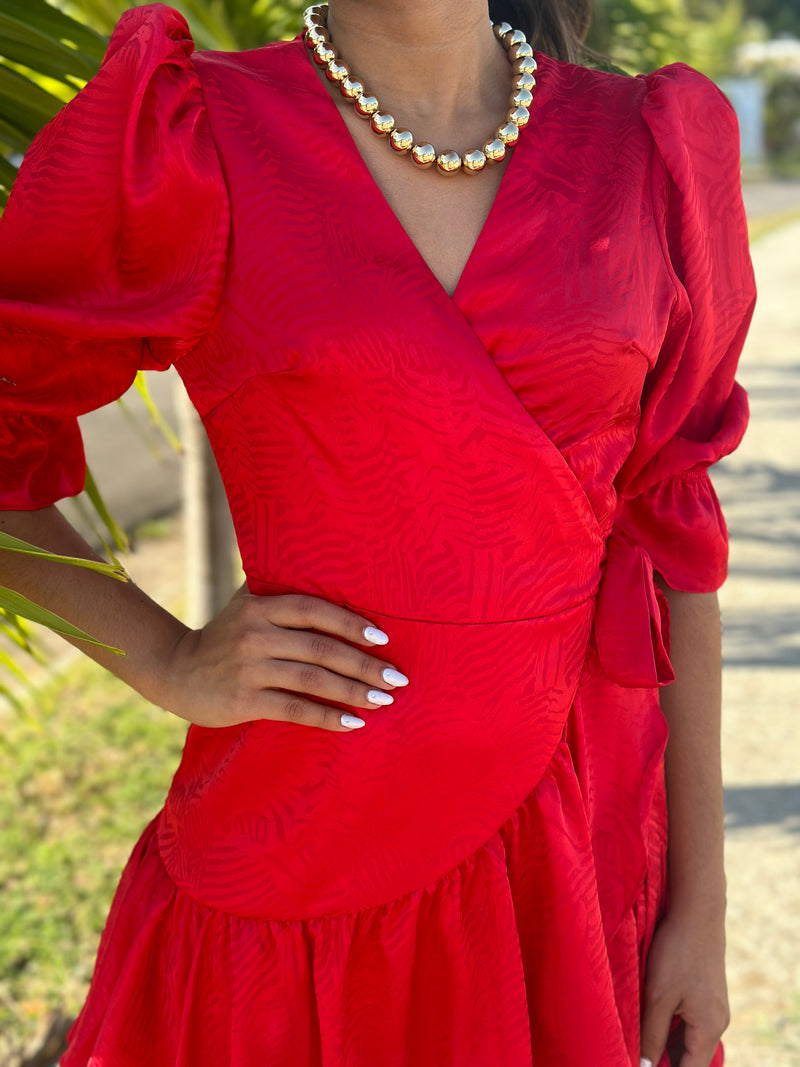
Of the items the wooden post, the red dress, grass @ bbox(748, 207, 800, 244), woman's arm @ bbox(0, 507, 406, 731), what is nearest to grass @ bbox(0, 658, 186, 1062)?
the wooden post

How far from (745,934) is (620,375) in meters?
2.22

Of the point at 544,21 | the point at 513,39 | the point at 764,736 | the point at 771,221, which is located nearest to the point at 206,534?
the point at 764,736

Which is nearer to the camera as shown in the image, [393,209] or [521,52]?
[393,209]

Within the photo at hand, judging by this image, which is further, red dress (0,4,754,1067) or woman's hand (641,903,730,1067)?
woman's hand (641,903,730,1067)

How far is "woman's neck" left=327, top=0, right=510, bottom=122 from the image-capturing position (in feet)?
3.93

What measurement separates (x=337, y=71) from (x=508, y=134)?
0.19m

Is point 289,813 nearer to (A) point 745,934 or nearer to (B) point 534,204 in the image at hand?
(B) point 534,204

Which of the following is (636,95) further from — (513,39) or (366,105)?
(366,105)

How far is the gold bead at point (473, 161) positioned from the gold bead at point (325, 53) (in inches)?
6.7

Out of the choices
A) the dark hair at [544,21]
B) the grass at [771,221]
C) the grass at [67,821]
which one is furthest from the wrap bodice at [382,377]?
the grass at [771,221]

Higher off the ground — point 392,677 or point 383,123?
point 383,123

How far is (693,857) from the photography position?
1374 mm

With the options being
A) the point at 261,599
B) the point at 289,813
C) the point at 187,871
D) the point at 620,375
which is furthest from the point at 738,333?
the point at 187,871

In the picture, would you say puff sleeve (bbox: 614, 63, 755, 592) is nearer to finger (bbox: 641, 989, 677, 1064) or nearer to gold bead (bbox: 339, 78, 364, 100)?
gold bead (bbox: 339, 78, 364, 100)
